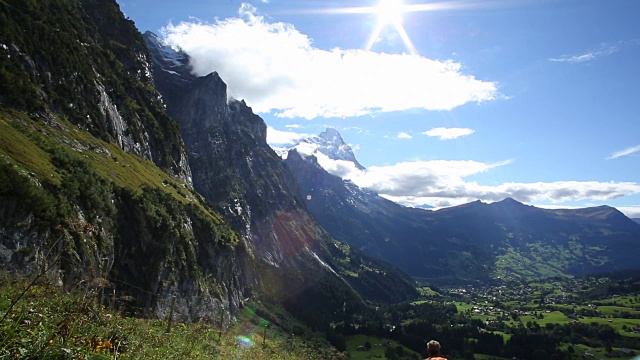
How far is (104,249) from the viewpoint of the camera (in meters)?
62.7

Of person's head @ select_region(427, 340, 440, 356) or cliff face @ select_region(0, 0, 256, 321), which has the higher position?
cliff face @ select_region(0, 0, 256, 321)

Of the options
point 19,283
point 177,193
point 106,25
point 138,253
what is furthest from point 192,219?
point 106,25

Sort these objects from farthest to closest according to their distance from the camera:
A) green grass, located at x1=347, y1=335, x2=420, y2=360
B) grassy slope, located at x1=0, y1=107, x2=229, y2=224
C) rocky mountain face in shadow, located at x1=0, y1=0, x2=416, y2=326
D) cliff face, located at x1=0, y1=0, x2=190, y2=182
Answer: green grass, located at x1=347, y1=335, x2=420, y2=360 < cliff face, located at x1=0, y1=0, x2=190, y2=182 < grassy slope, located at x1=0, y1=107, x2=229, y2=224 < rocky mountain face in shadow, located at x1=0, y1=0, x2=416, y2=326

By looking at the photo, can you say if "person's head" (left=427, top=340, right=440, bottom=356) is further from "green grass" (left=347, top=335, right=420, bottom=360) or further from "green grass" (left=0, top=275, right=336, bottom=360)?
"green grass" (left=347, top=335, right=420, bottom=360)

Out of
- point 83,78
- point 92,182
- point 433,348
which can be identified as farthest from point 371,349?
point 433,348

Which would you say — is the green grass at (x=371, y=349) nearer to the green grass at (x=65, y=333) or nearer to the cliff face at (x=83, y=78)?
the cliff face at (x=83, y=78)

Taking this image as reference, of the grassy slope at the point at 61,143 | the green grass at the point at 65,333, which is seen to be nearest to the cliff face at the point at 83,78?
the grassy slope at the point at 61,143

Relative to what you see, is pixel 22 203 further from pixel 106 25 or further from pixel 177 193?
pixel 106 25

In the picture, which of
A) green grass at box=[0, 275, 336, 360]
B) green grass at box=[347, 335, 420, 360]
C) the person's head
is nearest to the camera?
green grass at box=[0, 275, 336, 360]

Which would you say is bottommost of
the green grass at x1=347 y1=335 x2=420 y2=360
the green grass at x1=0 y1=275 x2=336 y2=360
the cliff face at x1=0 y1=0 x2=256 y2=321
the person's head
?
the green grass at x1=347 y1=335 x2=420 y2=360

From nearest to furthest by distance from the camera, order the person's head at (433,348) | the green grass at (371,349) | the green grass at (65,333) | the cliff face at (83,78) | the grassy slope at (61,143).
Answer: the green grass at (65,333) < the person's head at (433,348) < the grassy slope at (61,143) < the cliff face at (83,78) < the green grass at (371,349)

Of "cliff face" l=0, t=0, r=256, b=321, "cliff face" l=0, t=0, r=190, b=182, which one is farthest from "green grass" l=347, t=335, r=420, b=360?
"cliff face" l=0, t=0, r=190, b=182

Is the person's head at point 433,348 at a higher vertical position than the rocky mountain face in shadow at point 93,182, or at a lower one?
lower

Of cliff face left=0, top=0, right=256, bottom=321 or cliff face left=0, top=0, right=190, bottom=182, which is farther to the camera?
cliff face left=0, top=0, right=190, bottom=182
